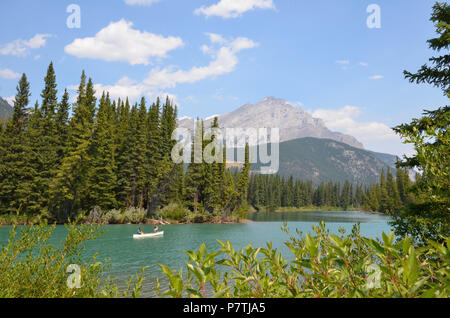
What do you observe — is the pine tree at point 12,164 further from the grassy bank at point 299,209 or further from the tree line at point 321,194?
the tree line at point 321,194

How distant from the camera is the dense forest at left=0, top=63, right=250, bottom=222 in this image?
127 feet

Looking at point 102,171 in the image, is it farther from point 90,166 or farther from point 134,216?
point 134,216

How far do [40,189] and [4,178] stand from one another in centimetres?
503

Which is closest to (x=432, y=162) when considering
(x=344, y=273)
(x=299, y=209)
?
(x=344, y=273)

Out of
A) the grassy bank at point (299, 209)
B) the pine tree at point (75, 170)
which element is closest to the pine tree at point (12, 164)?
the pine tree at point (75, 170)

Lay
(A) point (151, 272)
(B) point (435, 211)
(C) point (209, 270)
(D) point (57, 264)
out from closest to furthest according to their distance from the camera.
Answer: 1. (C) point (209, 270)
2. (D) point (57, 264)
3. (B) point (435, 211)
4. (A) point (151, 272)

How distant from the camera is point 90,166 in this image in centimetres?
4438

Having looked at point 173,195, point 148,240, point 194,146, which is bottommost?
point 148,240

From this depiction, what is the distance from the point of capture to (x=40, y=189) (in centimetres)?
3900

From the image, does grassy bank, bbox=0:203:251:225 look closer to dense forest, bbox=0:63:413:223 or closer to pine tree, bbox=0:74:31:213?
dense forest, bbox=0:63:413:223

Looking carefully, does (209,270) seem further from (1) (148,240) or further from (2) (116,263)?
(1) (148,240)

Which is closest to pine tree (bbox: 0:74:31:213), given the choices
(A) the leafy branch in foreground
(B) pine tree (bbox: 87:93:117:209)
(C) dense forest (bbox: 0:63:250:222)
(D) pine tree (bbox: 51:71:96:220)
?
(C) dense forest (bbox: 0:63:250:222)
